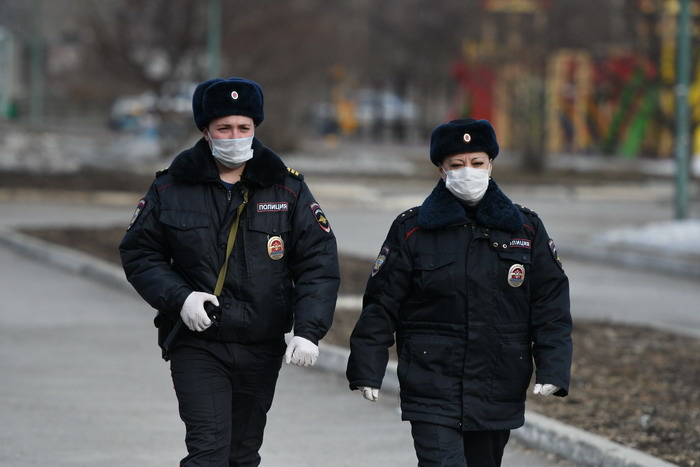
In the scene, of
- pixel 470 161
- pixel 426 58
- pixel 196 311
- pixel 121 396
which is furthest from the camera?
pixel 426 58

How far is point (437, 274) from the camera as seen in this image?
15.3ft

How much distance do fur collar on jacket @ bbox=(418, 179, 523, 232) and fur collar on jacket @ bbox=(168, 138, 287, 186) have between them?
55 cm

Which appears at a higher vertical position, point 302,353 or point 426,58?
point 426,58

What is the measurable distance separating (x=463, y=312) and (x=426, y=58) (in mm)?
51768

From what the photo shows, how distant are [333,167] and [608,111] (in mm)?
17586

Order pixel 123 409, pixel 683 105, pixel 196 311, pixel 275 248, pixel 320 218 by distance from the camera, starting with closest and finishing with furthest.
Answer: pixel 196 311
pixel 275 248
pixel 320 218
pixel 123 409
pixel 683 105

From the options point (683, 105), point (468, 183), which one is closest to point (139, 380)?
point (468, 183)

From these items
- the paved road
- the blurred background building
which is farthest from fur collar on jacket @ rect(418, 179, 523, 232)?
the blurred background building

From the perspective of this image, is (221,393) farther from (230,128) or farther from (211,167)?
(230,128)

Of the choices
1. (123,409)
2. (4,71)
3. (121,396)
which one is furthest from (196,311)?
(4,71)

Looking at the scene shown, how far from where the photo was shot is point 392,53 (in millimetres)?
60219

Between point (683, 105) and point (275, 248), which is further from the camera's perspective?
point (683, 105)

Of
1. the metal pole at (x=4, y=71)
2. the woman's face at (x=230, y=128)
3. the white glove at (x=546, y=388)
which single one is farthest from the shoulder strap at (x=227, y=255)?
the metal pole at (x=4, y=71)

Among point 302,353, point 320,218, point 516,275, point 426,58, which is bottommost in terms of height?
point 302,353
